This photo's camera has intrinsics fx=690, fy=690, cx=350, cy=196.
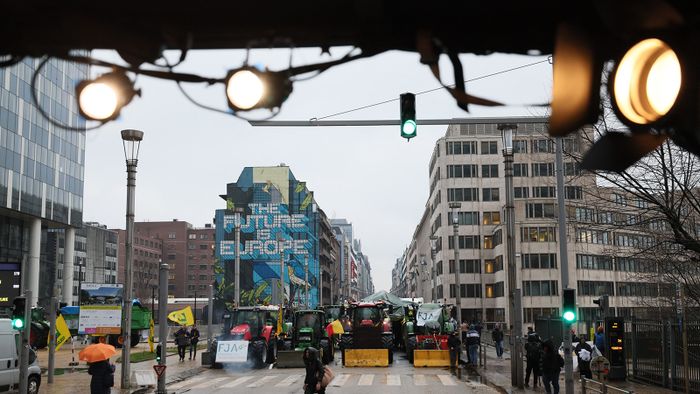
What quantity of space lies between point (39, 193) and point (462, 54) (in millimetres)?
67341

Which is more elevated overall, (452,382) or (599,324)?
(599,324)

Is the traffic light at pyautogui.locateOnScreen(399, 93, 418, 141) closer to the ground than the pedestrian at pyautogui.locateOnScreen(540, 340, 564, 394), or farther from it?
farther from it

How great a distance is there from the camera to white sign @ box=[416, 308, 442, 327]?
3606 centimetres

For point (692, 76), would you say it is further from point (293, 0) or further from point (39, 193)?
point (39, 193)

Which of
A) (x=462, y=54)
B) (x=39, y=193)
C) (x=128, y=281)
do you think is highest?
(x=39, y=193)

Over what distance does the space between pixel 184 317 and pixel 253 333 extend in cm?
358

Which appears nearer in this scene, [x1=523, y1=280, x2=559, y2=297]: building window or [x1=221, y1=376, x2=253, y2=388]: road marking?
[x1=221, y1=376, x2=253, y2=388]: road marking

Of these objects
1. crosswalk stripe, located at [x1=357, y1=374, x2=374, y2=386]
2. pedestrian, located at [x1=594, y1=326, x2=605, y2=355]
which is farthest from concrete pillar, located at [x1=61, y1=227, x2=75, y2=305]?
pedestrian, located at [x1=594, y1=326, x2=605, y2=355]

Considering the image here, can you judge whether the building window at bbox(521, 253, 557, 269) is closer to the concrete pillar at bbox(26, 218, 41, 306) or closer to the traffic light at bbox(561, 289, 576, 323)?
the concrete pillar at bbox(26, 218, 41, 306)

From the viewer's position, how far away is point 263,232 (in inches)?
4281

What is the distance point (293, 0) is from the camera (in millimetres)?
5105

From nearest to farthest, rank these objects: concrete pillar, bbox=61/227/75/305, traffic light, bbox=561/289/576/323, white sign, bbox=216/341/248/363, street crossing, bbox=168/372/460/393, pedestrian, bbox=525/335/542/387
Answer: traffic light, bbox=561/289/576/323 → pedestrian, bbox=525/335/542/387 → street crossing, bbox=168/372/460/393 → white sign, bbox=216/341/248/363 → concrete pillar, bbox=61/227/75/305

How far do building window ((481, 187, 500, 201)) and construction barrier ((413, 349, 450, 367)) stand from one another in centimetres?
6128

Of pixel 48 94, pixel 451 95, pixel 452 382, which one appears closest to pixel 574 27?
pixel 451 95
